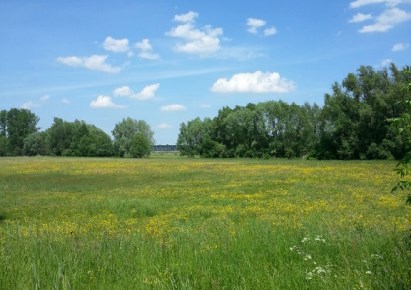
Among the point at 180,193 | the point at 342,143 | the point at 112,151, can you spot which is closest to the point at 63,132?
the point at 112,151

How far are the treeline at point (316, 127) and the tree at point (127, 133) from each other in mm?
18713

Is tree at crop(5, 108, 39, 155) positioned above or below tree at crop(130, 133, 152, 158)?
above

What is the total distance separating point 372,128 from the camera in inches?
2844

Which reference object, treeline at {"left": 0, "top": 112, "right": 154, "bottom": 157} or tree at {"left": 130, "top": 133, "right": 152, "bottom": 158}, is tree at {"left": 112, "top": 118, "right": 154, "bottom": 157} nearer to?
treeline at {"left": 0, "top": 112, "right": 154, "bottom": 157}

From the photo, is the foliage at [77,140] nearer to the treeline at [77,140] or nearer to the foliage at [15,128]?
the treeline at [77,140]

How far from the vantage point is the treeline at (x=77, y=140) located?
133625 mm

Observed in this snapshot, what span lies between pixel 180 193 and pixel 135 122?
418ft

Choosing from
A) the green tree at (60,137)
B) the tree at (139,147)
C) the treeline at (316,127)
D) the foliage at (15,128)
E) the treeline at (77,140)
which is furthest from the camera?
the foliage at (15,128)

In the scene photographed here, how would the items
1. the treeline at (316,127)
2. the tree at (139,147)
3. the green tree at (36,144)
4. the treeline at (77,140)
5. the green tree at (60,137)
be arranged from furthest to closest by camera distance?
1. the green tree at (36,144)
2. the green tree at (60,137)
3. the treeline at (77,140)
4. the tree at (139,147)
5. the treeline at (316,127)

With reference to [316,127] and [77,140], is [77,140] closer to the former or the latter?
[77,140]

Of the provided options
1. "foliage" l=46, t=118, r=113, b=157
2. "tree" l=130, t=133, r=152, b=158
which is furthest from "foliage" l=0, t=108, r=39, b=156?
"tree" l=130, t=133, r=152, b=158

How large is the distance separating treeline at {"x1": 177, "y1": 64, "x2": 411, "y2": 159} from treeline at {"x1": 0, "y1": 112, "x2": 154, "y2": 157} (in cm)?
1873

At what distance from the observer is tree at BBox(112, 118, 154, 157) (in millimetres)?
135688

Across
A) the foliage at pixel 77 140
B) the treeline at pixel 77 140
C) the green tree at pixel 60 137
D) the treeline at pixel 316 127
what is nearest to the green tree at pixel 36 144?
the treeline at pixel 77 140
